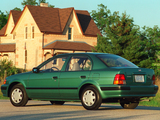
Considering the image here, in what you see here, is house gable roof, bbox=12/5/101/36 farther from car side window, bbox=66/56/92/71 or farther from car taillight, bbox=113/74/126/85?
car taillight, bbox=113/74/126/85

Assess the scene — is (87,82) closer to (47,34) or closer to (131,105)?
(131,105)

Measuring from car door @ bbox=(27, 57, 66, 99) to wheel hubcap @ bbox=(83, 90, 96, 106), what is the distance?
1.00 m

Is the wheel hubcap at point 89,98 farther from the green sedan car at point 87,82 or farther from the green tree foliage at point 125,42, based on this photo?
the green tree foliage at point 125,42

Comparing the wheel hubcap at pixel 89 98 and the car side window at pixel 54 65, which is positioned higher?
the car side window at pixel 54 65

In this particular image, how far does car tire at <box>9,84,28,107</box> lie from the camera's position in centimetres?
1209

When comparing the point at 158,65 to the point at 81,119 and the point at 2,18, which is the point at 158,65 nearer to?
the point at 81,119

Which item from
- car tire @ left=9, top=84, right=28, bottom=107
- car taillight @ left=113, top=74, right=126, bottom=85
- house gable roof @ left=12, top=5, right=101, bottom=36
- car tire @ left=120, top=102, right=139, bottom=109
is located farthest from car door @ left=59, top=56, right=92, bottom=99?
house gable roof @ left=12, top=5, right=101, bottom=36

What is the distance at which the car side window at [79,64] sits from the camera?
36.6 ft

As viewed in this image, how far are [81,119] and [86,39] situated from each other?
3760 cm

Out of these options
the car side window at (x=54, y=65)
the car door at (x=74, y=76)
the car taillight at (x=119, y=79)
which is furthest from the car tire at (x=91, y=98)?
the car side window at (x=54, y=65)

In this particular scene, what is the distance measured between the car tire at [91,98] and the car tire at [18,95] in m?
2.21

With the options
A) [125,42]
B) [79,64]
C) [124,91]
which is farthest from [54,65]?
[125,42]

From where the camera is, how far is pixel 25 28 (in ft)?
149

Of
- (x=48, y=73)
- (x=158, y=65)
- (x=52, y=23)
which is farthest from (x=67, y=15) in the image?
(x=48, y=73)
